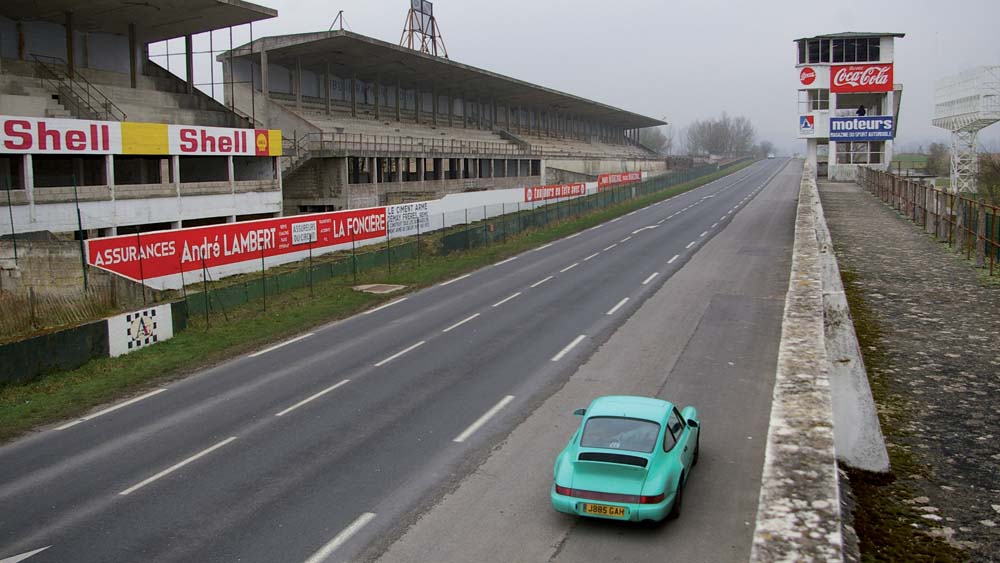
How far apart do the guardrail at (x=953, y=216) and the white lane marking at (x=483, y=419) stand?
1517cm

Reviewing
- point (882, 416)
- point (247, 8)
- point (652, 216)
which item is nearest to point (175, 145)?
point (247, 8)

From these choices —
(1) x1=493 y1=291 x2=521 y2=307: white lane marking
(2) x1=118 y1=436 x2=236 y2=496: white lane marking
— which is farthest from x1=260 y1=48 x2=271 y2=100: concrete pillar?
(2) x1=118 y1=436 x2=236 y2=496: white lane marking

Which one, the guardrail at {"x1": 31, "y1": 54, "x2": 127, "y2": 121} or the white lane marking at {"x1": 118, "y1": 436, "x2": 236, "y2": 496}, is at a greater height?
the guardrail at {"x1": 31, "y1": 54, "x2": 127, "y2": 121}

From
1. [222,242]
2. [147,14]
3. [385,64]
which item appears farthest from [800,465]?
[385,64]

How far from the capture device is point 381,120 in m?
76.7

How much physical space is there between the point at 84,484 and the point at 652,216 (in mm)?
51979

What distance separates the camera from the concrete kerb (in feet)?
20.1

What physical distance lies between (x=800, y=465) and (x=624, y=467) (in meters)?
2.56

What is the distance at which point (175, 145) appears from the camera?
43.3m

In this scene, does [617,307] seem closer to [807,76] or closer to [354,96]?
[354,96]

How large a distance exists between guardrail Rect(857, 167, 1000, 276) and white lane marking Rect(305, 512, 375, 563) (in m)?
19.7

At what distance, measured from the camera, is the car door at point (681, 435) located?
10.6 m

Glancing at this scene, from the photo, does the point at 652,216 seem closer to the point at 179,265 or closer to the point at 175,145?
the point at 175,145

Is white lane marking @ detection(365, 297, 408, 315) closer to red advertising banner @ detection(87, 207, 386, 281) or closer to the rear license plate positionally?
red advertising banner @ detection(87, 207, 386, 281)
